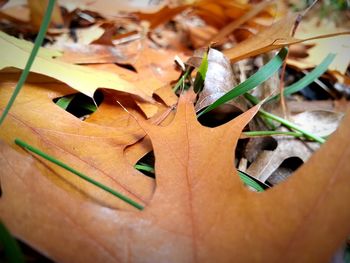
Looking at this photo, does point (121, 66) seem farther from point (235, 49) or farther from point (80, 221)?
point (80, 221)

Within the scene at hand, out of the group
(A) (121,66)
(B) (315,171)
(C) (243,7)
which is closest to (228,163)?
(B) (315,171)

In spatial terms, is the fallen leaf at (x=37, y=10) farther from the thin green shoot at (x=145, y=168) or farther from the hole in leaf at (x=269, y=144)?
the hole in leaf at (x=269, y=144)

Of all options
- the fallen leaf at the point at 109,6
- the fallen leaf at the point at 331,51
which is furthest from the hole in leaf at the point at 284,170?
the fallen leaf at the point at 109,6

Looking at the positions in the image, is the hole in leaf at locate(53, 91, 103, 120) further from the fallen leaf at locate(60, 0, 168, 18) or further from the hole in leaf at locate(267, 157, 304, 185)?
the fallen leaf at locate(60, 0, 168, 18)

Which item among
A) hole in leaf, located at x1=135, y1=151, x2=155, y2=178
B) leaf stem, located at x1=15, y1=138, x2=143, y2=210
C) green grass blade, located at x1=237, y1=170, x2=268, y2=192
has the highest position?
green grass blade, located at x1=237, y1=170, x2=268, y2=192

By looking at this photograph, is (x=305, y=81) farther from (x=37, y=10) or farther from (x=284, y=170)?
(x=37, y=10)

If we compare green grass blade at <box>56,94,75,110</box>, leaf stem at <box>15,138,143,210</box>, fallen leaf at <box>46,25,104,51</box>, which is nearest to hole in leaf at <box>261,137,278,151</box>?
leaf stem at <box>15,138,143,210</box>
